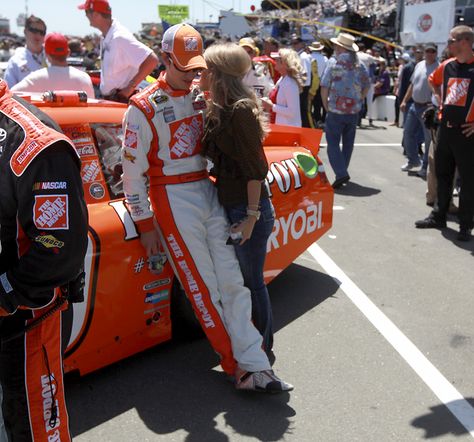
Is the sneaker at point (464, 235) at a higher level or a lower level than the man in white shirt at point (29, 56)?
lower

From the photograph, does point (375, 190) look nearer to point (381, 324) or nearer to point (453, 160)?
point (453, 160)

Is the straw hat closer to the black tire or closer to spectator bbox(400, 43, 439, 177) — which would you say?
spectator bbox(400, 43, 439, 177)

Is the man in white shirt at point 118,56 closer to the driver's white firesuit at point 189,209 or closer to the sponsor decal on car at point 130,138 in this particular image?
the driver's white firesuit at point 189,209

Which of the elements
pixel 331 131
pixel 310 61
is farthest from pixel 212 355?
pixel 310 61

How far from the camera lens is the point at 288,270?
16.4 ft

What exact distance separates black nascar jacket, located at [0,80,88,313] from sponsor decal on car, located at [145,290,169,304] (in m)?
1.42

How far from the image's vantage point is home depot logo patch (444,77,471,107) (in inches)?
225

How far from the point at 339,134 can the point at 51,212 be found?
6464 mm

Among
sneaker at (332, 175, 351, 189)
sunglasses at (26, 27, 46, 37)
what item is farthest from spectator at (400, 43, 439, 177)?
sunglasses at (26, 27, 46, 37)

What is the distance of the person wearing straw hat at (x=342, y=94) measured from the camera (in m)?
7.60

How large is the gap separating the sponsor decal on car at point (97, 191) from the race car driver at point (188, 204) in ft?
0.87

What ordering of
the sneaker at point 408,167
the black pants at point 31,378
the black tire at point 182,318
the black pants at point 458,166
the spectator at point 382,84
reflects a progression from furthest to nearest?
the spectator at point 382,84
the sneaker at point 408,167
the black pants at point 458,166
the black tire at point 182,318
the black pants at point 31,378

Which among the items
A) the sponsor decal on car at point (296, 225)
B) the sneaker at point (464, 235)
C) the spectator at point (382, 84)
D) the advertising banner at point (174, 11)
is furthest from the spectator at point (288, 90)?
the advertising banner at point (174, 11)

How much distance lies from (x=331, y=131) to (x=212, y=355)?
15.8ft
